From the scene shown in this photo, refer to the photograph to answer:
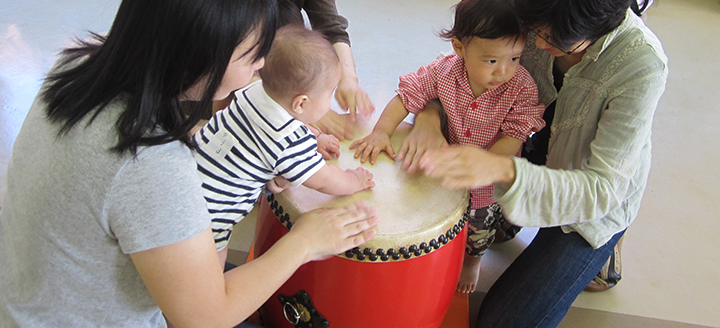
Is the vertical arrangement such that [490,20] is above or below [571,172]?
above

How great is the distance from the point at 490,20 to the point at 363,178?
420mm

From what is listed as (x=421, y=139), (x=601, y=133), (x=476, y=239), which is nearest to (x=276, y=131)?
(x=421, y=139)

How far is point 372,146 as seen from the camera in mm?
1146

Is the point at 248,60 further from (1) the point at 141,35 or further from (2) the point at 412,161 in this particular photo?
(2) the point at 412,161

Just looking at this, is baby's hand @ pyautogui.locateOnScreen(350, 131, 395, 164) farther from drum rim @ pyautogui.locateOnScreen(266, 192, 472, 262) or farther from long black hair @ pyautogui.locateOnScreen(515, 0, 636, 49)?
long black hair @ pyautogui.locateOnScreen(515, 0, 636, 49)

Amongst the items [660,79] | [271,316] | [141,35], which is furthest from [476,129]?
[141,35]

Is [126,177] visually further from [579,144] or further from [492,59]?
[579,144]

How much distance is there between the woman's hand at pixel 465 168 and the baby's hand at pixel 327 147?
0.23 metres

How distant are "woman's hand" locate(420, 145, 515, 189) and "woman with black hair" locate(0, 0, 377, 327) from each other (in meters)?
0.38

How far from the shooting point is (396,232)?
94 centimetres

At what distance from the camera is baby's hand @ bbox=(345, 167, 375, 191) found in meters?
1.02

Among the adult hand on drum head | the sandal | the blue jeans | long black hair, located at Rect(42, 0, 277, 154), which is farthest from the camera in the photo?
the sandal

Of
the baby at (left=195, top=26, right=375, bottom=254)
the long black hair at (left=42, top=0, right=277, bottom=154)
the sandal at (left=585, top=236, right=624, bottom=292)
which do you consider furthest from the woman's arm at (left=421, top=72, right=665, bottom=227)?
the sandal at (left=585, top=236, right=624, bottom=292)

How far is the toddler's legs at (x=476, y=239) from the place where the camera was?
54.1 inches
